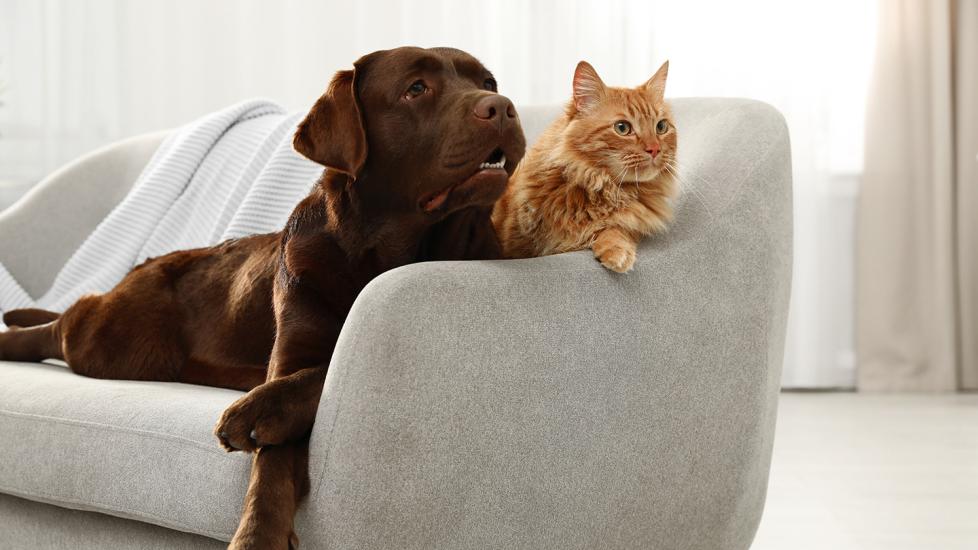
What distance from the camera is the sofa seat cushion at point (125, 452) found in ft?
4.38

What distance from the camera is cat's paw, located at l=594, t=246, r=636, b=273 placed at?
143 cm

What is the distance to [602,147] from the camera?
1522 mm

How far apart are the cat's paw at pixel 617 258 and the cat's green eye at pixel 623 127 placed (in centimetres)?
18

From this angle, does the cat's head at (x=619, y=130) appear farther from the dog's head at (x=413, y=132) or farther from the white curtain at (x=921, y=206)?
the white curtain at (x=921, y=206)

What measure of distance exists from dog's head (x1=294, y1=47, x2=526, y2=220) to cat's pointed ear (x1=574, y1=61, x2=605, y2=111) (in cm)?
17

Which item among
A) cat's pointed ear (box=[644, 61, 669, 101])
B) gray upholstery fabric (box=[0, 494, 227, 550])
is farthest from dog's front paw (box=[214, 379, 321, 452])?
cat's pointed ear (box=[644, 61, 669, 101])

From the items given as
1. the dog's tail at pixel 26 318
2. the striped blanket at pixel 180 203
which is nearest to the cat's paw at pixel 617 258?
the striped blanket at pixel 180 203

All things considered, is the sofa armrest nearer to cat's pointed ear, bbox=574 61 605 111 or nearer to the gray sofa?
the gray sofa

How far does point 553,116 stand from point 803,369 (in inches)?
110

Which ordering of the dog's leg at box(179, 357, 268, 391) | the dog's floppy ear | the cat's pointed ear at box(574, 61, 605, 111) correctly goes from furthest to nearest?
the dog's leg at box(179, 357, 268, 391) < the cat's pointed ear at box(574, 61, 605, 111) < the dog's floppy ear

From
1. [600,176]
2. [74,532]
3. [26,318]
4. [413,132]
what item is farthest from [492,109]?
[26,318]

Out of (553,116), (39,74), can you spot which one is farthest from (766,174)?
(39,74)

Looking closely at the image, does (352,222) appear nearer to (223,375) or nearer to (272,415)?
(272,415)

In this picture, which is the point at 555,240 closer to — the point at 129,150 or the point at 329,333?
the point at 329,333
